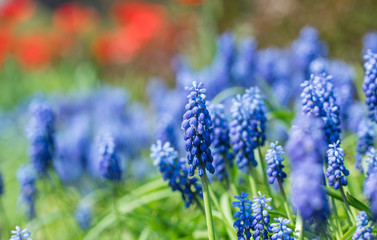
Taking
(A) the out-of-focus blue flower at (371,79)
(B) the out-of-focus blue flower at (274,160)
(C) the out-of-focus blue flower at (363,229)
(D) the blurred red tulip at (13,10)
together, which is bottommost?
(C) the out-of-focus blue flower at (363,229)

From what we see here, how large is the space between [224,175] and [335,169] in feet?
3.51

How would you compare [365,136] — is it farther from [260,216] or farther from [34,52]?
[34,52]

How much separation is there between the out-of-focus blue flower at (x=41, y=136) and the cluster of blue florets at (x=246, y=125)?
6.52 ft

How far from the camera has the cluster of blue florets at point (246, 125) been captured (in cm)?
279

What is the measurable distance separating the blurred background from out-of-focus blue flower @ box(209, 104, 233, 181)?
0.59 meters

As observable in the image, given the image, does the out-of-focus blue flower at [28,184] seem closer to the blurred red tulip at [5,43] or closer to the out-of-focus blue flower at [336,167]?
the out-of-focus blue flower at [336,167]

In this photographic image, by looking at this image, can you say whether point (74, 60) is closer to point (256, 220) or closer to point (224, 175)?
point (224, 175)

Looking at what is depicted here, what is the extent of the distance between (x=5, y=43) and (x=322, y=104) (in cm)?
1334

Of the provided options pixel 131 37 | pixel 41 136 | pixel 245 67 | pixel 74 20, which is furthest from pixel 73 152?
pixel 74 20

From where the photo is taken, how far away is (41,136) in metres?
4.06

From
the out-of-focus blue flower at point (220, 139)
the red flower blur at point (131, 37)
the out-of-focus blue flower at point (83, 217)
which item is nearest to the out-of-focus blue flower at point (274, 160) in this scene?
the out-of-focus blue flower at point (220, 139)

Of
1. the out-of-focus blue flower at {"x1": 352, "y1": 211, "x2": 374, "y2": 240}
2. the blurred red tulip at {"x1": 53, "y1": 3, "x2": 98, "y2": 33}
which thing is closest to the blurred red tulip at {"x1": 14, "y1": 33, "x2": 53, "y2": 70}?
the blurred red tulip at {"x1": 53, "y1": 3, "x2": 98, "y2": 33}

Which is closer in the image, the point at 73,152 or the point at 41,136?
the point at 41,136

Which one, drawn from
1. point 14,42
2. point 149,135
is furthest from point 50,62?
point 149,135
